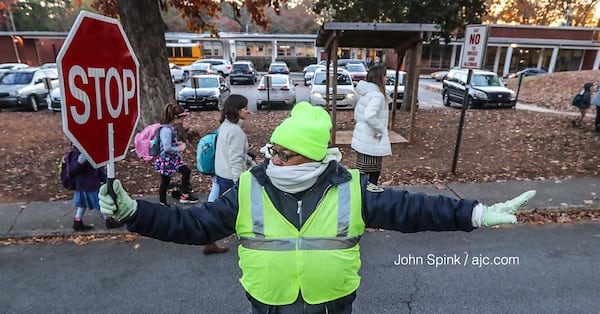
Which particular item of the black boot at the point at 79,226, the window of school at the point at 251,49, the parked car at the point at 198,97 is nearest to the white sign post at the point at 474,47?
the black boot at the point at 79,226

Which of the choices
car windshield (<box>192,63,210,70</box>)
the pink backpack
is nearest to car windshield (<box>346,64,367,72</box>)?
car windshield (<box>192,63,210,70</box>)

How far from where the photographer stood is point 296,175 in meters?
1.67

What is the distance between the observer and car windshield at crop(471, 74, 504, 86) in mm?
16234

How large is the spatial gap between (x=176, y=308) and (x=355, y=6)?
38.8ft

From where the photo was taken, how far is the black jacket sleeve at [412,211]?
1813 millimetres

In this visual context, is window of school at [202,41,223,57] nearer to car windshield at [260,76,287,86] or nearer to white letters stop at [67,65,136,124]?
car windshield at [260,76,287,86]

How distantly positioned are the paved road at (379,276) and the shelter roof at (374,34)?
4.80m

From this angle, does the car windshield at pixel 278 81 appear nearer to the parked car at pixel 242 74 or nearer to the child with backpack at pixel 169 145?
the child with backpack at pixel 169 145

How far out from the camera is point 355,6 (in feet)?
41.3

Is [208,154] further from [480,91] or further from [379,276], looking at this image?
[480,91]

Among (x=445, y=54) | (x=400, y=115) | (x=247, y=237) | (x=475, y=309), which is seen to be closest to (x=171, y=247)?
(x=247, y=237)

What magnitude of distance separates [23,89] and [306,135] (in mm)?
17437

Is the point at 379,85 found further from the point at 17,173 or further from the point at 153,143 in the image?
the point at 17,173

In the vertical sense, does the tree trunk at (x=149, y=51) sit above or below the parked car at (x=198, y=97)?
above
